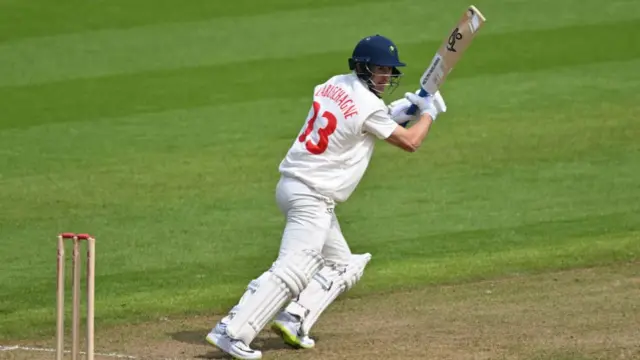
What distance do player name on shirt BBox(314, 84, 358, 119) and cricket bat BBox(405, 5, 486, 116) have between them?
0.55 m

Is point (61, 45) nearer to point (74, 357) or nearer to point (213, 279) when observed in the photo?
point (213, 279)

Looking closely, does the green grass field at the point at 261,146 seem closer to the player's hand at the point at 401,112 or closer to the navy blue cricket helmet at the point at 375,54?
the player's hand at the point at 401,112

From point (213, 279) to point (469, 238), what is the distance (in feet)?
6.85

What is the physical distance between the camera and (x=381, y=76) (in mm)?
7754

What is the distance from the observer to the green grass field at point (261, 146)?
9.73 m

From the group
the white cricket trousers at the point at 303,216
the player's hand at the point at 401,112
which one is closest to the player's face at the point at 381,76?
the player's hand at the point at 401,112

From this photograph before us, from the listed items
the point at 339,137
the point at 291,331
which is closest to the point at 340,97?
the point at 339,137

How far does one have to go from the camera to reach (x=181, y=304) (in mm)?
9008

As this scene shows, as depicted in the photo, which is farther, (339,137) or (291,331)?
(291,331)

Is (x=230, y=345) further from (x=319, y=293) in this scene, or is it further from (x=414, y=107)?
(x=414, y=107)

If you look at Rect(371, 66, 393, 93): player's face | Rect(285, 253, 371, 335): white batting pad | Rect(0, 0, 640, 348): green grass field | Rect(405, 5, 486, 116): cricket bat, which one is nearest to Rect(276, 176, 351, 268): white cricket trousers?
Rect(285, 253, 371, 335): white batting pad

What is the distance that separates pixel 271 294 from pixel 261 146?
184 inches

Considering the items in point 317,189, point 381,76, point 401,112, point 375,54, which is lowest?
point 317,189

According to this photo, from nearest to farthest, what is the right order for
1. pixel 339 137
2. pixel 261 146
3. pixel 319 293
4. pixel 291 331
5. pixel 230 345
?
pixel 230 345
pixel 339 137
pixel 291 331
pixel 319 293
pixel 261 146
